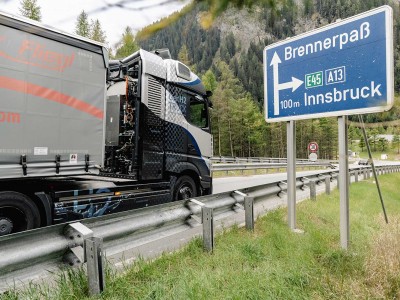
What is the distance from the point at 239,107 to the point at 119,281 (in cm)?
4582

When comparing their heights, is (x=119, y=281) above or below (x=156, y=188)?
below

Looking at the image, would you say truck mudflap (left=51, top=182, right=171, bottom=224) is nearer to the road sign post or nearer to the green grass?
the green grass

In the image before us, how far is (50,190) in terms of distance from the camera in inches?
198

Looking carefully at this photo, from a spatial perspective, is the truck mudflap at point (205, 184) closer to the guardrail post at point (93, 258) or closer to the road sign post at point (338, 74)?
the road sign post at point (338, 74)

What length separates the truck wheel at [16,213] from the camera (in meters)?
4.43

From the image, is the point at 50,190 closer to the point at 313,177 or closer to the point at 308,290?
the point at 308,290

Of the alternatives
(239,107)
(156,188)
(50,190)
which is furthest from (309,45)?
(239,107)

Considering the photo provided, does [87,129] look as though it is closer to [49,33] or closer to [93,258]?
[49,33]

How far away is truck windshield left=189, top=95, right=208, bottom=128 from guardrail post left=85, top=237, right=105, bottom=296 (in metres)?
5.26

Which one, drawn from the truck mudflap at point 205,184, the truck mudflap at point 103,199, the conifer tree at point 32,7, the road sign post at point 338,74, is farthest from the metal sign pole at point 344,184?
the conifer tree at point 32,7

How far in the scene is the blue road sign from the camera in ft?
13.4

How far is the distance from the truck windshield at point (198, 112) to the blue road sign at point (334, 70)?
7.85 ft

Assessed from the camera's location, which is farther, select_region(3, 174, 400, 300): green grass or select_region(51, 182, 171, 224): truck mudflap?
select_region(51, 182, 171, 224): truck mudflap

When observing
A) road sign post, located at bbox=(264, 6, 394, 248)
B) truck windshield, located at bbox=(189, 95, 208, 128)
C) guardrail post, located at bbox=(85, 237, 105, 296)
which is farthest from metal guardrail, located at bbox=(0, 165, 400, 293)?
truck windshield, located at bbox=(189, 95, 208, 128)
